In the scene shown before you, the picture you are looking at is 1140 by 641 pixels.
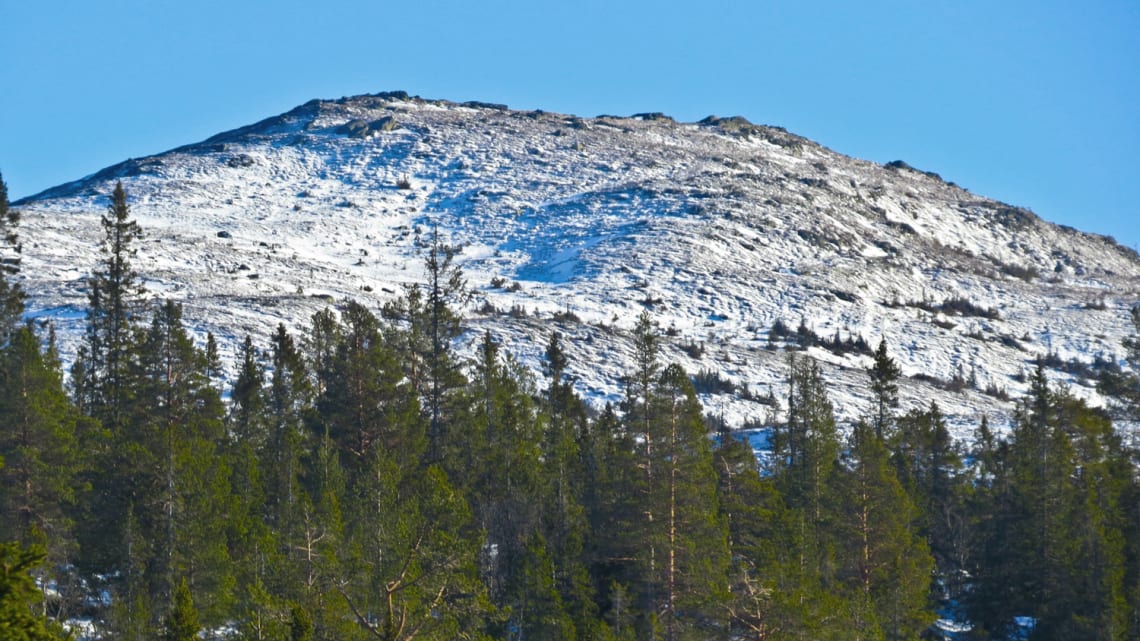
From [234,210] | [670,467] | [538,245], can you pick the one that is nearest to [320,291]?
A: [538,245]

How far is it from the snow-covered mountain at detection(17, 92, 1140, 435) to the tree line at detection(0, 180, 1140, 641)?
2448 centimetres

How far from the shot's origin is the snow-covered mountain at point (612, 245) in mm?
84250

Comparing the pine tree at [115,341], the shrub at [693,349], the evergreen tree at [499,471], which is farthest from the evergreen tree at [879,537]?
the shrub at [693,349]

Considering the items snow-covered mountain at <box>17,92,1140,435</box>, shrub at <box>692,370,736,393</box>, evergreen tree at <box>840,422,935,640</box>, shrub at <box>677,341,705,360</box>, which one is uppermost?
snow-covered mountain at <box>17,92,1140,435</box>

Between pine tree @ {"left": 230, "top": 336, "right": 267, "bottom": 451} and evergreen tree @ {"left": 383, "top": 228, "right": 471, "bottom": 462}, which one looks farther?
evergreen tree @ {"left": 383, "top": 228, "right": 471, "bottom": 462}

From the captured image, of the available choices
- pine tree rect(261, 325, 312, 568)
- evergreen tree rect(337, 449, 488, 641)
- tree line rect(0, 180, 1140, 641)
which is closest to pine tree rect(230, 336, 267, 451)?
tree line rect(0, 180, 1140, 641)

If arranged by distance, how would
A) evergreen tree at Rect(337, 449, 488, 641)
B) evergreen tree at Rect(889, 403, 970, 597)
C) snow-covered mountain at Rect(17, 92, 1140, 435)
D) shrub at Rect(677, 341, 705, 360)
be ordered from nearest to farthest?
evergreen tree at Rect(337, 449, 488, 641) < evergreen tree at Rect(889, 403, 970, 597) < shrub at Rect(677, 341, 705, 360) < snow-covered mountain at Rect(17, 92, 1140, 435)

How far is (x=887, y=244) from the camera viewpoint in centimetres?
13188

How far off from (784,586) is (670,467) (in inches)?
193

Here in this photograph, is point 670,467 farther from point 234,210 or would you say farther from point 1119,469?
point 234,210

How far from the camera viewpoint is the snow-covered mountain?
8425cm

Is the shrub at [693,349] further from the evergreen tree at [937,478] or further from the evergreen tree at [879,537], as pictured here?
the evergreen tree at [879,537]

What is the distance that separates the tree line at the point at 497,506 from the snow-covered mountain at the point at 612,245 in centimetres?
2448

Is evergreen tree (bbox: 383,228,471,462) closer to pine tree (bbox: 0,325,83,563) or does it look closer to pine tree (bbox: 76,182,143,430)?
pine tree (bbox: 76,182,143,430)
